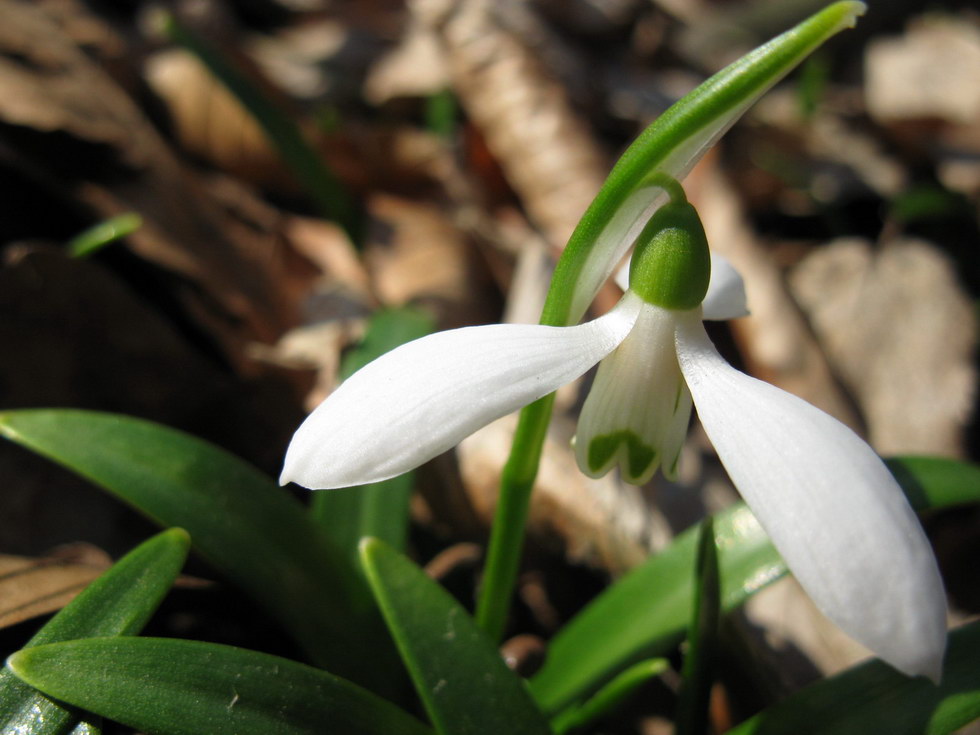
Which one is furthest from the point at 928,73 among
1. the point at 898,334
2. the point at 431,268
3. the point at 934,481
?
the point at 934,481

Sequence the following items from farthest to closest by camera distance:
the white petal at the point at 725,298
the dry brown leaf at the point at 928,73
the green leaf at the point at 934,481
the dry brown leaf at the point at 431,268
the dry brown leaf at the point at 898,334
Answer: the dry brown leaf at the point at 928,73 → the dry brown leaf at the point at 431,268 → the dry brown leaf at the point at 898,334 → the green leaf at the point at 934,481 → the white petal at the point at 725,298

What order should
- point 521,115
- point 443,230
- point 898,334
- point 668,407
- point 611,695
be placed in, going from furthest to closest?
1. point 521,115
2. point 443,230
3. point 898,334
4. point 611,695
5. point 668,407

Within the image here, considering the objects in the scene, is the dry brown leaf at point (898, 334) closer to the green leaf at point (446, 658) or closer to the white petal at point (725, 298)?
the white petal at point (725, 298)

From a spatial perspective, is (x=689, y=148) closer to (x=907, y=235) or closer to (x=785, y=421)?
(x=785, y=421)

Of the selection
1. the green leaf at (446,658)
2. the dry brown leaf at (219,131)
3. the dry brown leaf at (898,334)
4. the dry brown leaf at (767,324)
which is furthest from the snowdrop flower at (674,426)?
the dry brown leaf at (219,131)

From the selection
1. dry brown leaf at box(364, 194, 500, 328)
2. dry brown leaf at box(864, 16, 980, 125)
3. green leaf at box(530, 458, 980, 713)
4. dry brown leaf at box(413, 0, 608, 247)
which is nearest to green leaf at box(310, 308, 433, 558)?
green leaf at box(530, 458, 980, 713)

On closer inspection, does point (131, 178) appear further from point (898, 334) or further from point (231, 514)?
point (898, 334)

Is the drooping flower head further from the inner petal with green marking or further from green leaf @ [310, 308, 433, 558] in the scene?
green leaf @ [310, 308, 433, 558]
